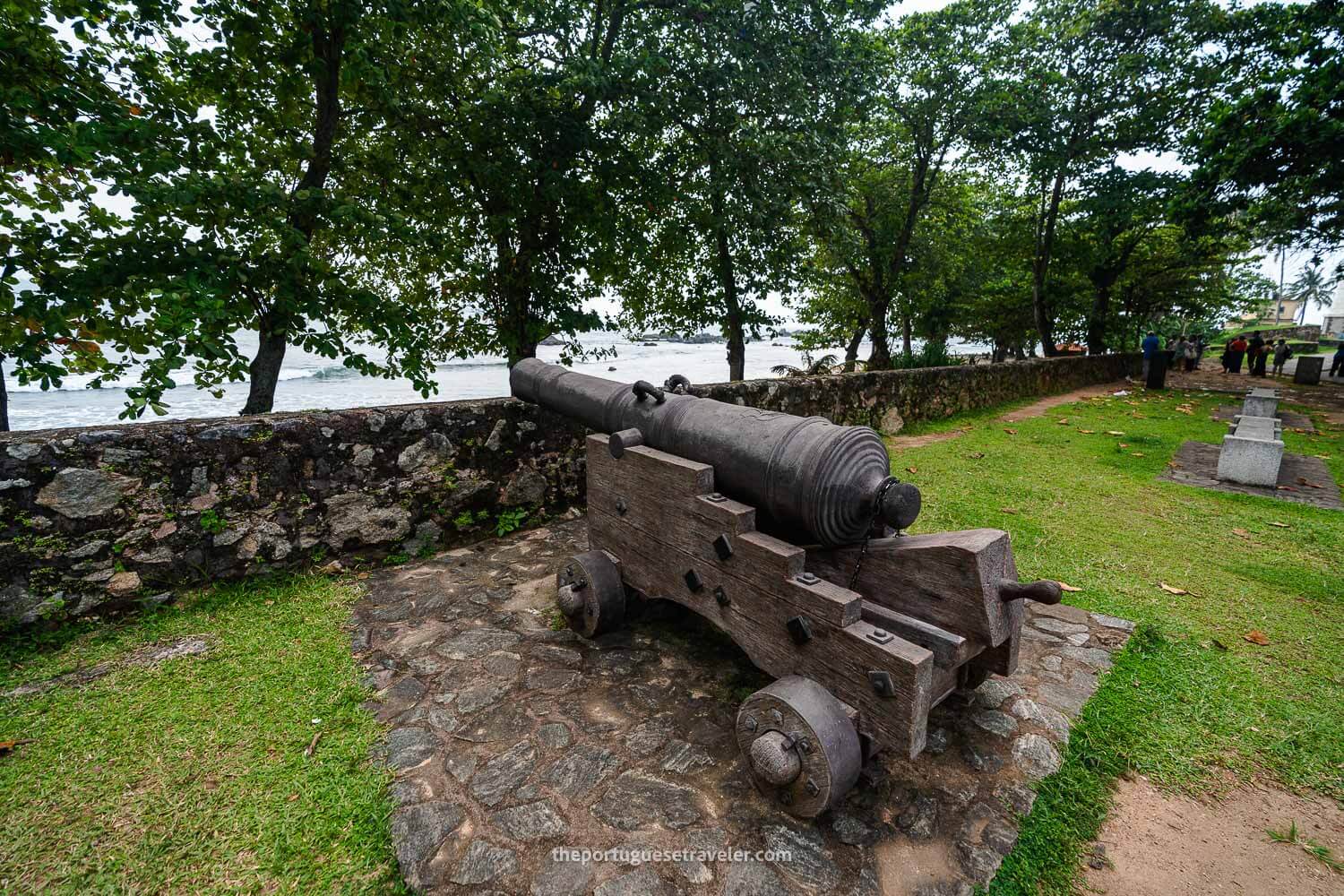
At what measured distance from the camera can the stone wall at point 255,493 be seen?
10.3 ft

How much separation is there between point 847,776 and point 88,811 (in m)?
2.74

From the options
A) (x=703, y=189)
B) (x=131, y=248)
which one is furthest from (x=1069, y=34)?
(x=131, y=248)

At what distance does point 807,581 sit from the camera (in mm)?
2246

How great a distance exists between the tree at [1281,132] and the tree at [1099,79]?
4.13 ft

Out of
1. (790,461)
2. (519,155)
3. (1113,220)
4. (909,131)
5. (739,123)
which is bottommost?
(790,461)

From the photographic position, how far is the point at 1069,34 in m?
16.6

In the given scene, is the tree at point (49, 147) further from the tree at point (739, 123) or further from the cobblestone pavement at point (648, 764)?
the tree at point (739, 123)

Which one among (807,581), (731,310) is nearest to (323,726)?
(807,581)

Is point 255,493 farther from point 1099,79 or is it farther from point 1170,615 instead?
point 1099,79

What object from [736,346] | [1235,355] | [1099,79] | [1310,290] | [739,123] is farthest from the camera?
[1310,290]

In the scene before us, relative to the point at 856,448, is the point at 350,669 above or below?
below

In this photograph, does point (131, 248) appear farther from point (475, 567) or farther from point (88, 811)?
point (88, 811)

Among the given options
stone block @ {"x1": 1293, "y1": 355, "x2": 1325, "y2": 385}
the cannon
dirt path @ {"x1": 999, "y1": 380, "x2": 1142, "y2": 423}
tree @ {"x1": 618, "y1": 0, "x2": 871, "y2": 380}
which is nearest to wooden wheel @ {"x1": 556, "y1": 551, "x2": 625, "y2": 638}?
the cannon

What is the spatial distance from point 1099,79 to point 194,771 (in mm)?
24164
